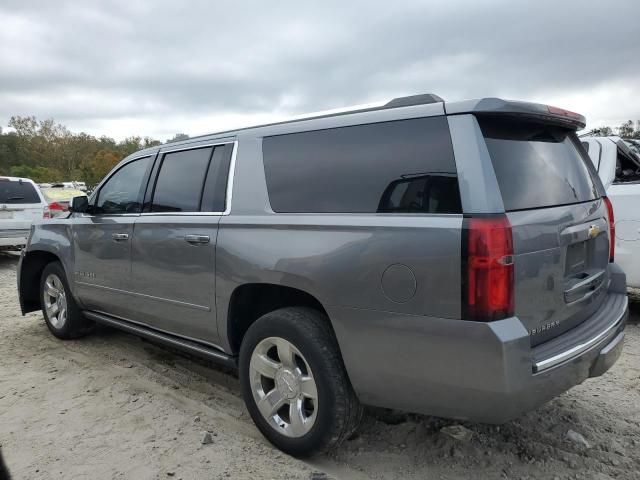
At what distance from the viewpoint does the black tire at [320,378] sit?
2.57m

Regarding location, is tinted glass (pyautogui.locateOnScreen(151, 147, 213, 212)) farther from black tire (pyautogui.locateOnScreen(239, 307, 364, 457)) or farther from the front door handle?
black tire (pyautogui.locateOnScreen(239, 307, 364, 457))

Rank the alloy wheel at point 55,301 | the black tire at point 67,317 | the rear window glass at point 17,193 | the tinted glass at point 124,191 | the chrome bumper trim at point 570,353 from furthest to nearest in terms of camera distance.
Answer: the rear window glass at point 17,193, the alloy wheel at point 55,301, the black tire at point 67,317, the tinted glass at point 124,191, the chrome bumper trim at point 570,353

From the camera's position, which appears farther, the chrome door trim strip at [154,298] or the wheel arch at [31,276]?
the wheel arch at [31,276]

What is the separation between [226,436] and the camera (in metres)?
3.09

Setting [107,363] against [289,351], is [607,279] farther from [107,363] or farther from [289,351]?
[107,363]

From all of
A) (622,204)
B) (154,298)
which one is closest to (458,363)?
(154,298)

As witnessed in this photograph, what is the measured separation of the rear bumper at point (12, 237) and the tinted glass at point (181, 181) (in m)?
7.46

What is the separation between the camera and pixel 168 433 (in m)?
3.13

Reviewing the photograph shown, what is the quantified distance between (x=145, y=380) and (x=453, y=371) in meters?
2.71

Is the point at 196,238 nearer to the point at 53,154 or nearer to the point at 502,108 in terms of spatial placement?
the point at 502,108

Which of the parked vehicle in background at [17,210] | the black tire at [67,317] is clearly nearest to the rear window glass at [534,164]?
the black tire at [67,317]

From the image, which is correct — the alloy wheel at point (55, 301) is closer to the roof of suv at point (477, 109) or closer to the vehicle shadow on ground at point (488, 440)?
the vehicle shadow on ground at point (488, 440)

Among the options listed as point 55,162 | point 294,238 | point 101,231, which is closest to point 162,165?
point 101,231

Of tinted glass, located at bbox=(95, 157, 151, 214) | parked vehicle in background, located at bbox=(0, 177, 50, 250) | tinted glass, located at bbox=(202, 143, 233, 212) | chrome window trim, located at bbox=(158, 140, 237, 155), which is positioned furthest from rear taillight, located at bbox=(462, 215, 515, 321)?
parked vehicle in background, located at bbox=(0, 177, 50, 250)
